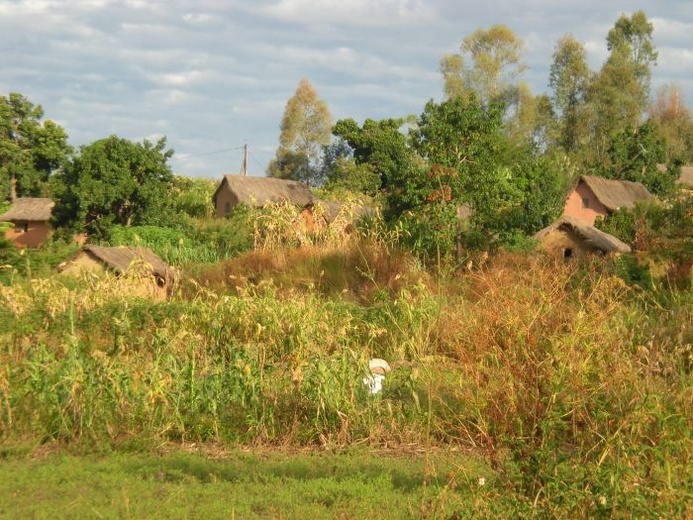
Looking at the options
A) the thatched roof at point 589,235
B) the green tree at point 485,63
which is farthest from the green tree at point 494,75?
the thatched roof at point 589,235

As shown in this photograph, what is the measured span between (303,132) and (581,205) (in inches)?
914

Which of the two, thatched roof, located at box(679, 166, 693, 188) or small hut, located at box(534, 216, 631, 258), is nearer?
small hut, located at box(534, 216, 631, 258)

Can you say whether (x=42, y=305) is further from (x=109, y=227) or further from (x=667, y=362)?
(x=109, y=227)

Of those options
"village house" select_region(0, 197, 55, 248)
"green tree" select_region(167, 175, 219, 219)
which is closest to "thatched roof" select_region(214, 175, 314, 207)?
"green tree" select_region(167, 175, 219, 219)

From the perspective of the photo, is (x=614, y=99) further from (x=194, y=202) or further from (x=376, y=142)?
(x=194, y=202)

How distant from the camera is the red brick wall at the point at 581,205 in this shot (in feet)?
132

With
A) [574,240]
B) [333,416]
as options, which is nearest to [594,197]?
[574,240]

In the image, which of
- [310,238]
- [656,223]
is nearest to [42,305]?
[310,238]

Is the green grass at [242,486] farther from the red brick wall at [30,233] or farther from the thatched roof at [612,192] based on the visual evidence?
the red brick wall at [30,233]

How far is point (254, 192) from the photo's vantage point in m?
41.0

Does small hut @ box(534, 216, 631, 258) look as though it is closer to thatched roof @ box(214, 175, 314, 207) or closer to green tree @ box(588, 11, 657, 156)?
thatched roof @ box(214, 175, 314, 207)

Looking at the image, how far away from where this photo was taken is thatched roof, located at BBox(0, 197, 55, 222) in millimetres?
42750

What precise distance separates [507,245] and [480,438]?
15.0 meters

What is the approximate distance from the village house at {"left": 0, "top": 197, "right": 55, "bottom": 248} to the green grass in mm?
38586
